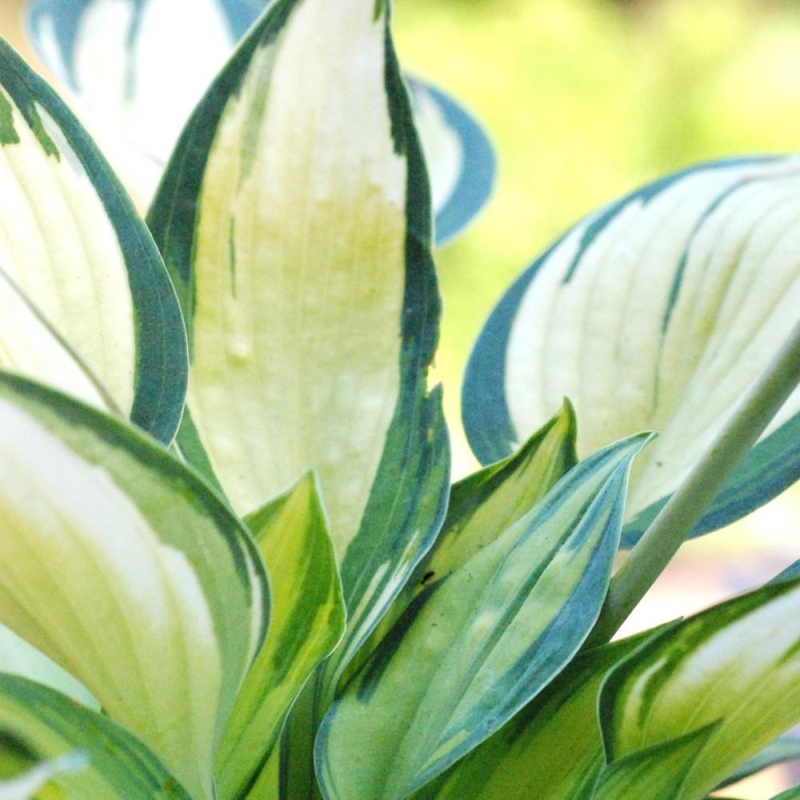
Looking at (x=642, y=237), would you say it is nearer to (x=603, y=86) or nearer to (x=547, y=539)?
(x=547, y=539)

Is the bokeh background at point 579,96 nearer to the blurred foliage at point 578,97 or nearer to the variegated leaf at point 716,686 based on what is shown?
the blurred foliage at point 578,97

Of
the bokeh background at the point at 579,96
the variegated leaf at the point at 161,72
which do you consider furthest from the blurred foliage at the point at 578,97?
the variegated leaf at the point at 161,72

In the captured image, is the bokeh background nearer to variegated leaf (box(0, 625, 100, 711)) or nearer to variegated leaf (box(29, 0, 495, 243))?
variegated leaf (box(29, 0, 495, 243))

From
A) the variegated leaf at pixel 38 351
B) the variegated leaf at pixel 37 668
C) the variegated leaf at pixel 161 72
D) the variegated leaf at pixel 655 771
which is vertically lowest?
the variegated leaf at pixel 655 771

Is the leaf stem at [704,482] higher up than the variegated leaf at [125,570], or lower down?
lower down

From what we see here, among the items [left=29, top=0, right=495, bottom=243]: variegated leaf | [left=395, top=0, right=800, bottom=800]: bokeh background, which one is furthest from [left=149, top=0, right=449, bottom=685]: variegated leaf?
[left=395, top=0, right=800, bottom=800]: bokeh background

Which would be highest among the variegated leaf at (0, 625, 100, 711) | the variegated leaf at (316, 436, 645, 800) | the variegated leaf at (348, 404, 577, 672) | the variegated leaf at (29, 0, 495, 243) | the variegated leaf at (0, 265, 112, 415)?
the variegated leaf at (29, 0, 495, 243)
